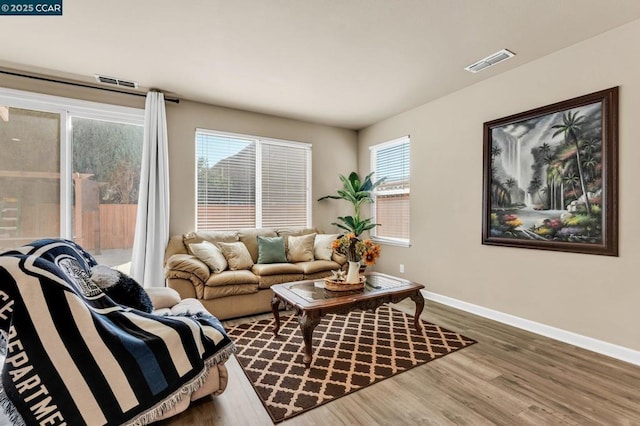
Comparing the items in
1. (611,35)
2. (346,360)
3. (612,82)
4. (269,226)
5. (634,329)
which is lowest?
(346,360)

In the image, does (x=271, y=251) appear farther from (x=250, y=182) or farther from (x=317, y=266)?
(x=250, y=182)

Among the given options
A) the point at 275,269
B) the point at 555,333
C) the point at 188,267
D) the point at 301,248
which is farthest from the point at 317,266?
the point at 555,333

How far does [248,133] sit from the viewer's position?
454 centimetres

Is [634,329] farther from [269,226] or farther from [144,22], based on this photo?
[144,22]

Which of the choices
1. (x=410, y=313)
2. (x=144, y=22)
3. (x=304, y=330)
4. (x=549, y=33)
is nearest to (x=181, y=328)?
(x=304, y=330)

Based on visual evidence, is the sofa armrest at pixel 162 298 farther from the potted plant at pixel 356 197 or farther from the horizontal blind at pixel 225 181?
the potted plant at pixel 356 197

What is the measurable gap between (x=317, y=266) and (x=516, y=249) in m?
2.30

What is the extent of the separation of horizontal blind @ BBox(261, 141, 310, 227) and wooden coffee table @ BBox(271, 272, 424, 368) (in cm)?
200

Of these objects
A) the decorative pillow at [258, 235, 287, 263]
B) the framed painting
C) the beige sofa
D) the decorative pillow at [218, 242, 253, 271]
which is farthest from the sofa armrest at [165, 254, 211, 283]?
the framed painting

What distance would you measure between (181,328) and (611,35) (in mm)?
4004

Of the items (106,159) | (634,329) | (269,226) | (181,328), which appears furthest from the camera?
(269,226)

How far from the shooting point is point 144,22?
2373 mm

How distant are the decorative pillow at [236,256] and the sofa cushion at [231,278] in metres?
0.20

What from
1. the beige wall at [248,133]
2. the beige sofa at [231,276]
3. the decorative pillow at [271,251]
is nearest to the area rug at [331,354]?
the beige sofa at [231,276]
